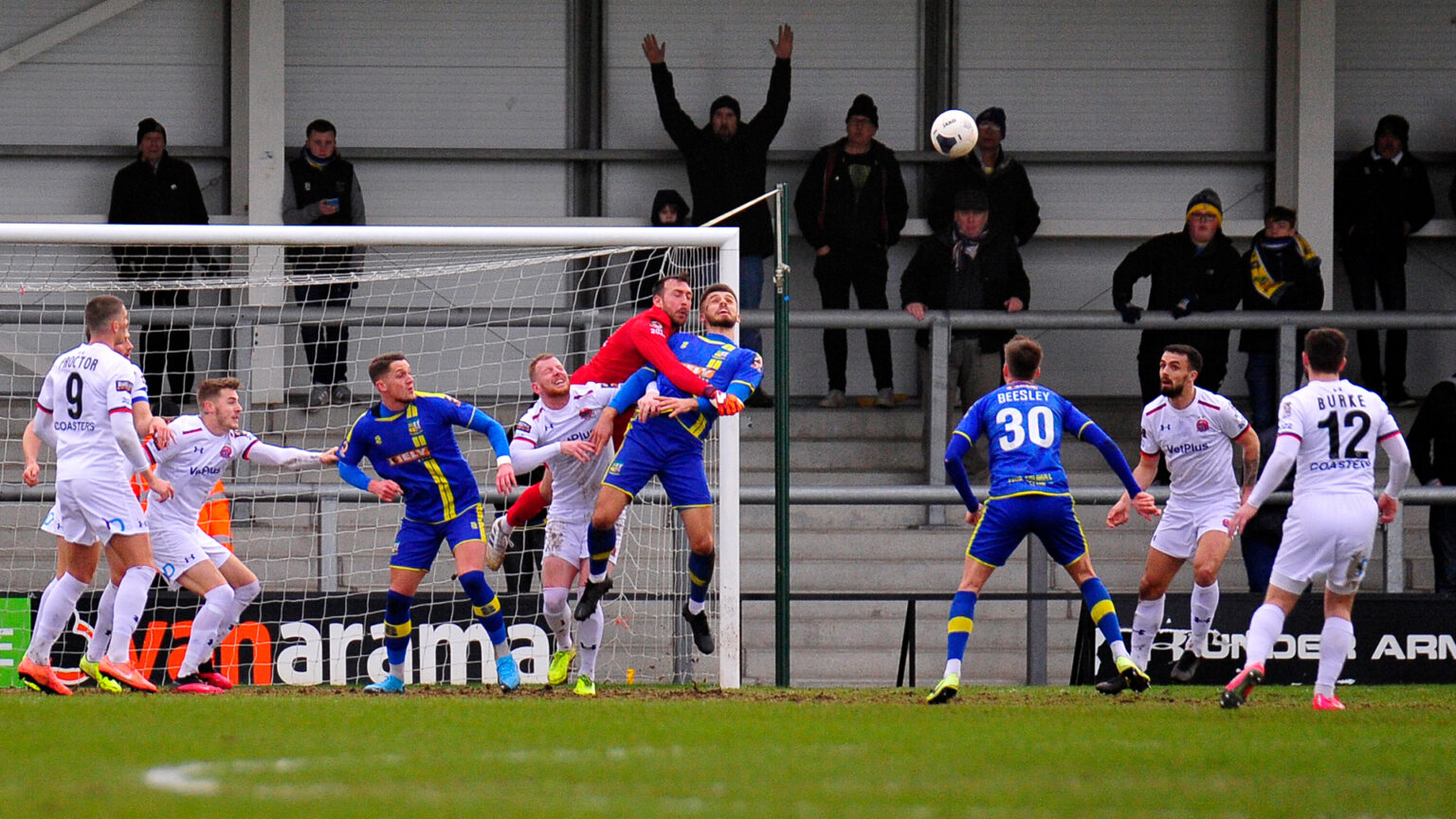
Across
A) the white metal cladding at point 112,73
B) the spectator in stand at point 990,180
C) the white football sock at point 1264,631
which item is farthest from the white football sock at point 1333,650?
the white metal cladding at point 112,73

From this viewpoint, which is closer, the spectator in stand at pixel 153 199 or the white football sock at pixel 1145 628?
the white football sock at pixel 1145 628

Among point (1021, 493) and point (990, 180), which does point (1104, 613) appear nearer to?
point (1021, 493)

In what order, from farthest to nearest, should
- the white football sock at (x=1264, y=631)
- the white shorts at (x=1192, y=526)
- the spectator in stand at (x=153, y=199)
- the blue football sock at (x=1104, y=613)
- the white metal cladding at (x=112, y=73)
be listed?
the white metal cladding at (x=112, y=73)
the spectator in stand at (x=153, y=199)
the white shorts at (x=1192, y=526)
the blue football sock at (x=1104, y=613)
the white football sock at (x=1264, y=631)

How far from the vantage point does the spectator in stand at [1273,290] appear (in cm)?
1374

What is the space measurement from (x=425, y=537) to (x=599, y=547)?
101cm

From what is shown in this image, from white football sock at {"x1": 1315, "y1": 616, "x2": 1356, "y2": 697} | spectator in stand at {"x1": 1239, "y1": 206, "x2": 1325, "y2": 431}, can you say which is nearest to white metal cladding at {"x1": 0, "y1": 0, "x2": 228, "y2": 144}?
spectator in stand at {"x1": 1239, "y1": 206, "x2": 1325, "y2": 431}

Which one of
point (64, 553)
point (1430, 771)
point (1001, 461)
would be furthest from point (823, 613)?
point (1430, 771)

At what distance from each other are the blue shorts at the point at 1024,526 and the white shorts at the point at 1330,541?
3.62 feet

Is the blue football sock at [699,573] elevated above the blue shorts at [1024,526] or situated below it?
below

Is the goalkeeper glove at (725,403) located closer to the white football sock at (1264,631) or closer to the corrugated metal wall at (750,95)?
the white football sock at (1264,631)

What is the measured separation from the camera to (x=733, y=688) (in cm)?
974

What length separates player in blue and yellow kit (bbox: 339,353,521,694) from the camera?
9.43 m

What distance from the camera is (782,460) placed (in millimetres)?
10273

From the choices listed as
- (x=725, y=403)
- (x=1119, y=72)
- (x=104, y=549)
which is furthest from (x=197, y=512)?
(x=1119, y=72)
